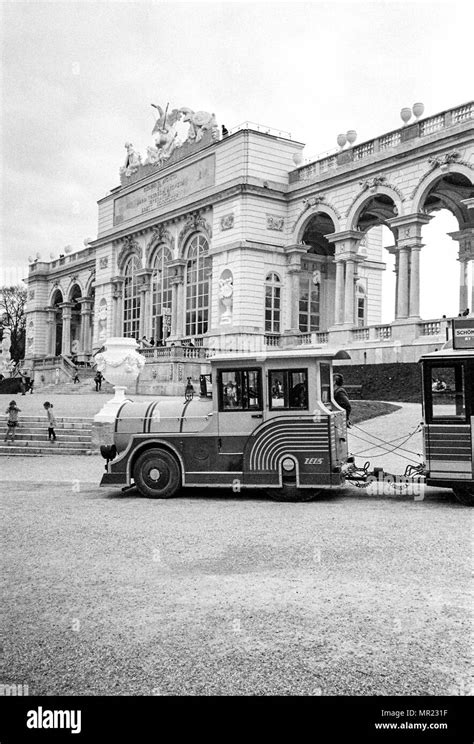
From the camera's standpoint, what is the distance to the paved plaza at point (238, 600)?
3859mm

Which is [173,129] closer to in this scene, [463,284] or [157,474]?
[463,284]

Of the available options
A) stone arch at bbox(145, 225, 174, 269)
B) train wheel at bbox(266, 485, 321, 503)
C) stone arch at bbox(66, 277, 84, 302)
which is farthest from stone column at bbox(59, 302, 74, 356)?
train wheel at bbox(266, 485, 321, 503)

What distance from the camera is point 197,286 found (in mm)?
40531

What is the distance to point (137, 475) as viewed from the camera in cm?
1092

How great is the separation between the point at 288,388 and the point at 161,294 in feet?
113

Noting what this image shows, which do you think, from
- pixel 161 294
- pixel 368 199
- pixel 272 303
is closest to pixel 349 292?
pixel 368 199

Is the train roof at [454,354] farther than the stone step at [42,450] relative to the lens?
No

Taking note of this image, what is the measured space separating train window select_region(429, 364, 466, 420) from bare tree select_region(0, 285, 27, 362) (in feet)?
236

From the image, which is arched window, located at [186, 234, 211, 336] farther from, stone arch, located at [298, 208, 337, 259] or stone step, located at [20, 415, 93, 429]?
stone step, located at [20, 415, 93, 429]

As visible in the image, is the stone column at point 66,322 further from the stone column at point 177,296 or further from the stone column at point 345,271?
the stone column at point 345,271

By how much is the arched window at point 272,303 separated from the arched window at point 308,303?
1829 mm

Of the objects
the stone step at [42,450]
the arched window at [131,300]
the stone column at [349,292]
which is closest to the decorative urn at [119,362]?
the stone step at [42,450]

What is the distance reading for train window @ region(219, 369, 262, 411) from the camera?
10664 millimetres

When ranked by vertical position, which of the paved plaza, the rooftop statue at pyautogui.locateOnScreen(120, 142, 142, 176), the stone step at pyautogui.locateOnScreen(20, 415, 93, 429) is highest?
the rooftop statue at pyautogui.locateOnScreen(120, 142, 142, 176)
